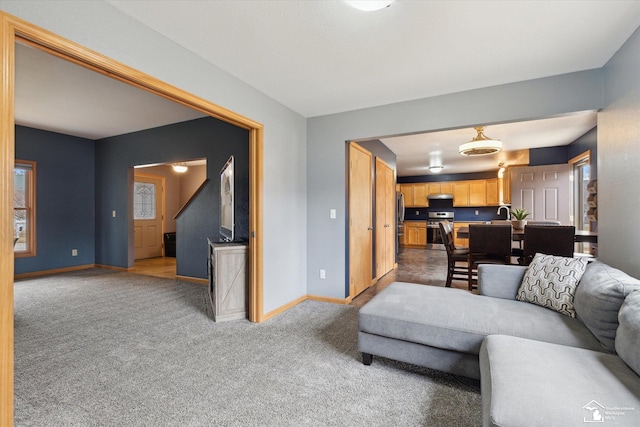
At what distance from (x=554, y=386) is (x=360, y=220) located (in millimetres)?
3057

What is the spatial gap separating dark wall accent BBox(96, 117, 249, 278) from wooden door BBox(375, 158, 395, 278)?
231 cm

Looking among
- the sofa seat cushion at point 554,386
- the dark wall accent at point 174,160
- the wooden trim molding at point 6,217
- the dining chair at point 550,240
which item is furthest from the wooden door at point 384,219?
the wooden trim molding at point 6,217

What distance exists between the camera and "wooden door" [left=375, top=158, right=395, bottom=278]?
199 inches

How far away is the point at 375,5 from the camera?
1.63 m

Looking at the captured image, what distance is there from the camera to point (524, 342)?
61.3 inches

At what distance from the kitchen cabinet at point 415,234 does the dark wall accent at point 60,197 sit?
8.44 m

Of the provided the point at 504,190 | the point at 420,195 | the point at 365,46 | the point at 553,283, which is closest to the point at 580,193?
the point at 504,190

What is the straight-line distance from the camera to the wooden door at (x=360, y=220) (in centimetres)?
384

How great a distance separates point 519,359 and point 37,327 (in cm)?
400

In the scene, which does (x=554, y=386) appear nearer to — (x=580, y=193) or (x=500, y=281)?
(x=500, y=281)

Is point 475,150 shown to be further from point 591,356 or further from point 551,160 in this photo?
point 591,356

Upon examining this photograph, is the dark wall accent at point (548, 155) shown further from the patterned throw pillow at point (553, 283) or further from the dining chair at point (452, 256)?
the patterned throw pillow at point (553, 283)

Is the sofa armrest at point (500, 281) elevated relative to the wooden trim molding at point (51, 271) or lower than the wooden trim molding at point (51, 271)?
elevated

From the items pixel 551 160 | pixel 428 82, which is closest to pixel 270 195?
pixel 428 82
